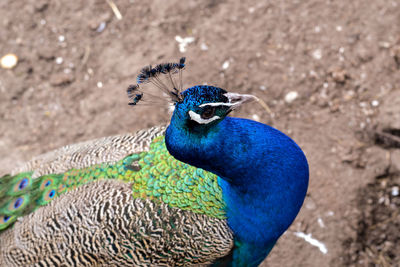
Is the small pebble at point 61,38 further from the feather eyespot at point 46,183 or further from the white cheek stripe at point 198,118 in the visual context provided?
the white cheek stripe at point 198,118

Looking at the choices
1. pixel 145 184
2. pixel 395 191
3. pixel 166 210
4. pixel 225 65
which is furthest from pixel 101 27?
pixel 395 191

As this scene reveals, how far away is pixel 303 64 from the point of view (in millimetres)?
2676

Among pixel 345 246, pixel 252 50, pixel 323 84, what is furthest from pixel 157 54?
pixel 345 246

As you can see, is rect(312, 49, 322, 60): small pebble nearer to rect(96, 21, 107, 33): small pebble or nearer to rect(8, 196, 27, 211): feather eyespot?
rect(96, 21, 107, 33): small pebble

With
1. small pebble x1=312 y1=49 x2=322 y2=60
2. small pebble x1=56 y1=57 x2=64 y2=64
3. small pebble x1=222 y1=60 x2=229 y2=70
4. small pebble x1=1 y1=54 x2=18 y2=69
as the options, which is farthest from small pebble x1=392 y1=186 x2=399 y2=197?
small pebble x1=1 y1=54 x2=18 y2=69

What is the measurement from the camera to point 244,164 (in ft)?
4.83

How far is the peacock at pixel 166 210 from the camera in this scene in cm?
157

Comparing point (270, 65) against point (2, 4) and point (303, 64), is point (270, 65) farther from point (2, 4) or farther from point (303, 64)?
point (2, 4)

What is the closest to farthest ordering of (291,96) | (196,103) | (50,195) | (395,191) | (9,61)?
(196,103), (50,195), (395,191), (291,96), (9,61)

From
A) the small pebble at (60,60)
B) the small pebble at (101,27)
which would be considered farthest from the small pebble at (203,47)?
the small pebble at (60,60)

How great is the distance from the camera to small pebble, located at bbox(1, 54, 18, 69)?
116 inches

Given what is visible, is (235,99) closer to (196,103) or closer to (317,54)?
(196,103)

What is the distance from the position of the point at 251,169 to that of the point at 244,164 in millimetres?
48

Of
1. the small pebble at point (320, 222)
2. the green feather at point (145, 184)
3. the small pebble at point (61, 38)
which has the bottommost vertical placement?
the small pebble at point (320, 222)
